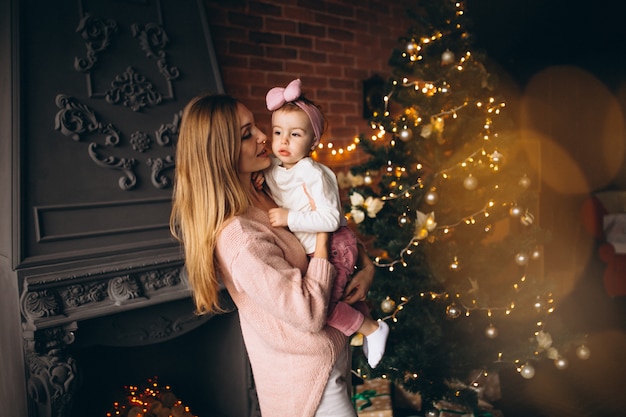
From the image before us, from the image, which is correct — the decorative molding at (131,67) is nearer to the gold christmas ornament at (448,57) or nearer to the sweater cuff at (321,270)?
the sweater cuff at (321,270)

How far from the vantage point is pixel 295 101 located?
161 cm

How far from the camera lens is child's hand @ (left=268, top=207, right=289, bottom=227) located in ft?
4.87

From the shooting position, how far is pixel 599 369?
3.61 m

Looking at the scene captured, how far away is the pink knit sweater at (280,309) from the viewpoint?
131 cm

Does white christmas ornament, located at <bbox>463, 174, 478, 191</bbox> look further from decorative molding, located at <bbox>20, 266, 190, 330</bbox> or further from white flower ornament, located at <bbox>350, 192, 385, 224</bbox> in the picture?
decorative molding, located at <bbox>20, 266, 190, 330</bbox>

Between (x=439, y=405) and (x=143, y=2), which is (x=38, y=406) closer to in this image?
(x=143, y=2)

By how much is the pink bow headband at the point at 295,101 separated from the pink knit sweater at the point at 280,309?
1.15 feet

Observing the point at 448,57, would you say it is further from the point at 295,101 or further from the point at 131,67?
the point at 131,67

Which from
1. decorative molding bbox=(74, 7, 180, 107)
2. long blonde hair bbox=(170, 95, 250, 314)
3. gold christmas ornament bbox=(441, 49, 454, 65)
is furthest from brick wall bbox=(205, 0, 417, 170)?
long blonde hair bbox=(170, 95, 250, 314)

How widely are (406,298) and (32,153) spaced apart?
1.94 m

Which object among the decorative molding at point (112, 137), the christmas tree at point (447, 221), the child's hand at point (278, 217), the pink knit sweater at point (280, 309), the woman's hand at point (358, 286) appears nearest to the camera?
the pink knit sweater at point (280, 309)

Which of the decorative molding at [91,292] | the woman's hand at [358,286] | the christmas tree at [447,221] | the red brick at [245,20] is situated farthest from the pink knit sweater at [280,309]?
the red brick at [245,20]

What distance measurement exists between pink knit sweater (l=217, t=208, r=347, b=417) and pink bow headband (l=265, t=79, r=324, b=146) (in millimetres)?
350

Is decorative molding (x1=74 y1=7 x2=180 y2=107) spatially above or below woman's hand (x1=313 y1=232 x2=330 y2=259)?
above
